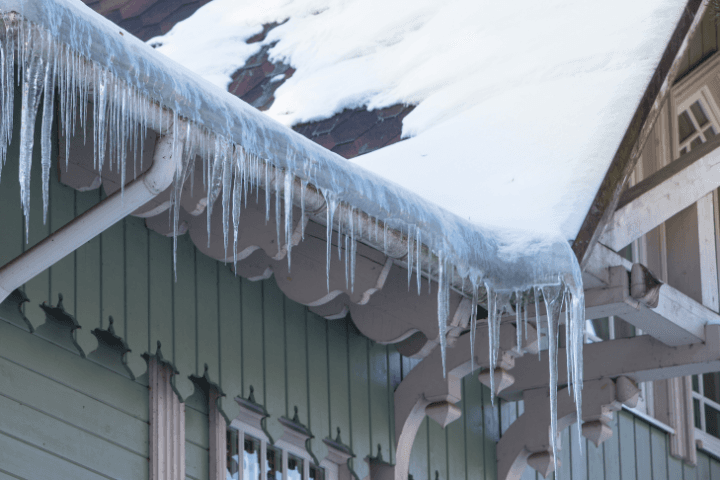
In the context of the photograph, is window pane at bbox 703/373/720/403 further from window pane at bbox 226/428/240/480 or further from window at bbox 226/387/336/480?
window pane at bbox 226/428/240/480

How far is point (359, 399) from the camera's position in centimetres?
589

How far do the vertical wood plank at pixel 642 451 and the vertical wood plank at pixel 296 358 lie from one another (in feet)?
11.6

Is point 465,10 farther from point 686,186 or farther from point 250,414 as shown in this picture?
point 250,414

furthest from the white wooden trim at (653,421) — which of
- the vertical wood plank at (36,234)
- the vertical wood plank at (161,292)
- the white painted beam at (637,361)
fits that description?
the vertical wood plank at (36,234)

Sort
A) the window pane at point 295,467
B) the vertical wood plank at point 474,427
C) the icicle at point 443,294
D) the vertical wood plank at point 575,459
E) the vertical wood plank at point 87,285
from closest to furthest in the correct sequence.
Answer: the vertical wood plank at point 87,285 → the icicle at point 443,294 → the window pane at point 295,467 → the vertical wood plank at point 474,427 → the vertical wood plank at point 575,459

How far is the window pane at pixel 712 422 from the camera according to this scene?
9750 millimetres

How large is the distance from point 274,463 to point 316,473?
33 cm

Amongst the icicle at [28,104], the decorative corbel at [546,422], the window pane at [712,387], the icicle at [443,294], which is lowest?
the icicle at [28,104]

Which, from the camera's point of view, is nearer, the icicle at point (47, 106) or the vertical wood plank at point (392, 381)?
the icicle at point (47, 106)

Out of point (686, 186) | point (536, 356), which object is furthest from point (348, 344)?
point (686, 186)

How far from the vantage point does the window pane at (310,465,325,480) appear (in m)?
5.75

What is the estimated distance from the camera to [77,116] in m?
4.08

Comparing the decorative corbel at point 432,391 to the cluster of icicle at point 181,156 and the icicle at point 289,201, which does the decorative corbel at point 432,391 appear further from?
the icicle at point 289,201

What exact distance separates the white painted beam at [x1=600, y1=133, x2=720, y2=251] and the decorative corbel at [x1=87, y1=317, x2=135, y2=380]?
7.45 feet
